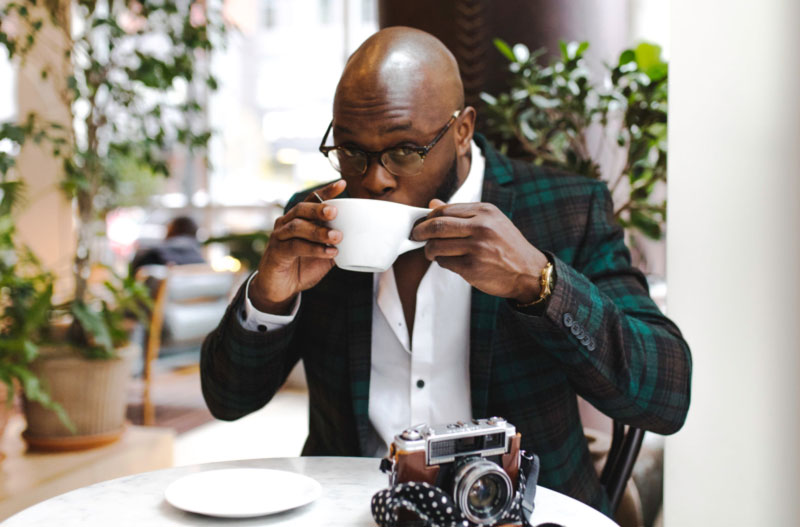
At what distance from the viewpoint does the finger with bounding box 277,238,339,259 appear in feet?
3.33

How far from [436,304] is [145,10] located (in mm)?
2261

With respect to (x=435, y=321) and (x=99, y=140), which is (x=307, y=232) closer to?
(x=435, y=321)

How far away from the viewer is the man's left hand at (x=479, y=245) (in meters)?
0.95

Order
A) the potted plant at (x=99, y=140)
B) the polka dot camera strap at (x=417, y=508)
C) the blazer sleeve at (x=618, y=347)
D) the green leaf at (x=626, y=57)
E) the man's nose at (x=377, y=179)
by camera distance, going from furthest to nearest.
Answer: the potted plant at (x=99, y=140) < the green leaf at (x=626, y=57) < the man's nose at (x=377, y=179) < the blazer sleeve at (x=618, y=347) < the polka dot camera strap at (x=417, y=508)


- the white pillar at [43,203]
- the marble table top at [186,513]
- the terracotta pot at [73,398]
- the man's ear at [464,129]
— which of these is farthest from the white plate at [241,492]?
the white pillar at [43,203]

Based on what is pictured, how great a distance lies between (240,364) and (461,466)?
0.64 m

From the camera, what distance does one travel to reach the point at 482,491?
751 millimetres

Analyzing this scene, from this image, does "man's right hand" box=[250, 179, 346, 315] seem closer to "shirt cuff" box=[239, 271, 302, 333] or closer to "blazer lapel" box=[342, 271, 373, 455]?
"shirt cuff" box=[239, 271, 302, 333]

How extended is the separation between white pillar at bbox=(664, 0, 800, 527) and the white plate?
2.20 feet

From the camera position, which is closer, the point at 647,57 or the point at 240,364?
the point at 240,364

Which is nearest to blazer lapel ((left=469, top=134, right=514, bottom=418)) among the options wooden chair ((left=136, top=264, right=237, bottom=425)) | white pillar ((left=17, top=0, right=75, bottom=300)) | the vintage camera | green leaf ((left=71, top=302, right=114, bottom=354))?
the vintage camera

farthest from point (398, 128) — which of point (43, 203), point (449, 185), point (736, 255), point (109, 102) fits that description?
point (43, 203)

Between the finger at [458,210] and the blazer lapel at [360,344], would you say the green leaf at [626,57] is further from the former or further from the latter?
the finger at [458,210]

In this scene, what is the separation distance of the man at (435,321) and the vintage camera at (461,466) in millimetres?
320
